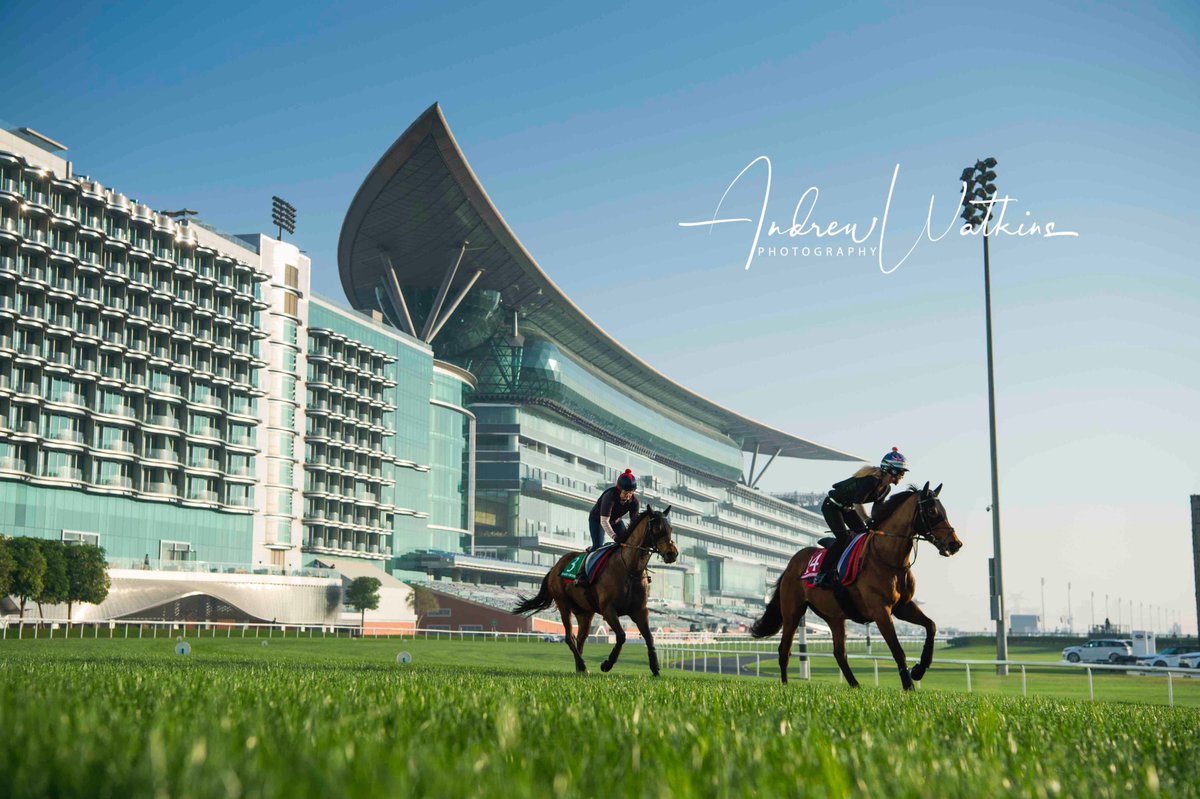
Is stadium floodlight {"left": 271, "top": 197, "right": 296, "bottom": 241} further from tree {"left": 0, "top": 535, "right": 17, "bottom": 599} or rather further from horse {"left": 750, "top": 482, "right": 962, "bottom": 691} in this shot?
horse {"left": 750, "top": 482, "right": 962, "bottom": 691}

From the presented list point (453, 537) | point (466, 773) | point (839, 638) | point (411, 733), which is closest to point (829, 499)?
point (839, 638)

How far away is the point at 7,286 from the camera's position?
2803 inches

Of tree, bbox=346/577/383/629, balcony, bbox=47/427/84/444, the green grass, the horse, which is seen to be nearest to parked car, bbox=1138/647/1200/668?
the horse

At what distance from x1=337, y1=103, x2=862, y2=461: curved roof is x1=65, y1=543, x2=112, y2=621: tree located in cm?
5413

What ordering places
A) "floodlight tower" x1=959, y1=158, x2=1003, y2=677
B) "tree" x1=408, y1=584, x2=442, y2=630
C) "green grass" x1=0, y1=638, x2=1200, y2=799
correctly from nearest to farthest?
1. "green grass" x1=0, y1=638, x2=1200, y2=799
2. "floodlight tower" x1=959, y1=158, x2=1003, y2=677
3. "tree" x1=408, y1=584, x2=442, y2=630

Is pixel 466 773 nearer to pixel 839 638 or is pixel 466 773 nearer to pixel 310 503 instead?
pixel 839 638

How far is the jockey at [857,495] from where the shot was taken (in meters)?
15.1

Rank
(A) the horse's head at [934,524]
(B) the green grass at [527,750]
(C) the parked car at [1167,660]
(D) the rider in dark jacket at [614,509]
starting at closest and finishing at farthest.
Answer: (B) the green grass at [527,750]
(A) the horse's head at [934,524]
(D) the rider in dark jacket at [614,509]
(C) the parked car at [1167,660]

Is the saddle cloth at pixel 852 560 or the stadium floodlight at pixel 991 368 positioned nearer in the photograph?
the saddle cloth at pixel 852 560

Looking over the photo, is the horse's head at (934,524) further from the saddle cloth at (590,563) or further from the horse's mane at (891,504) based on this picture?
the saddle cloth at (590,563)

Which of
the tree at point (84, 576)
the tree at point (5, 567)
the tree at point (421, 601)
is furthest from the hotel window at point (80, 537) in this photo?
the tree at point (421, 601)

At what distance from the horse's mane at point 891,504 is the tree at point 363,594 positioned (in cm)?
8203

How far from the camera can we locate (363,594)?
301 feet

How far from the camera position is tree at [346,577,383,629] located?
91.7 metres
